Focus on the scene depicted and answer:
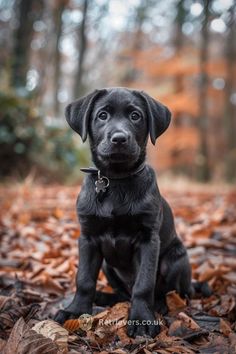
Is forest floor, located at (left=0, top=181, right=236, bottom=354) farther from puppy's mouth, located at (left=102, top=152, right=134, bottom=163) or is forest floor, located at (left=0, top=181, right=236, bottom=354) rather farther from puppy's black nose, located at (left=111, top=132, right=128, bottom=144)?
puppy's black nose, located at (left=111, top=132, right=128, bottom=144)

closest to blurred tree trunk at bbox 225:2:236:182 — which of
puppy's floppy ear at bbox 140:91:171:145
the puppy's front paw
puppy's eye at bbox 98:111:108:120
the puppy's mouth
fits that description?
puppy's floppy ear at bbox 140:91:171:145

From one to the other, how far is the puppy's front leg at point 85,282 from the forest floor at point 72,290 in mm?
151

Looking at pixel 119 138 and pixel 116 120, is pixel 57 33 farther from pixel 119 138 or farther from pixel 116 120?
pixel 119 138

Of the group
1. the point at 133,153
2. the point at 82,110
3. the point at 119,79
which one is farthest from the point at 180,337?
the point at 119,79

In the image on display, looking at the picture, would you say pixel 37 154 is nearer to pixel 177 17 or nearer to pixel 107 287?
pixel 177 17

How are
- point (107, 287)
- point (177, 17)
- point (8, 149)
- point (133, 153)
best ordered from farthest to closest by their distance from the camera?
point (8, 149) < point (177, 17) < point (107, 287) < point (133, 153)

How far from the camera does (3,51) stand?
1477 centimetres

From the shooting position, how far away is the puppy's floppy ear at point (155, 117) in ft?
9.96

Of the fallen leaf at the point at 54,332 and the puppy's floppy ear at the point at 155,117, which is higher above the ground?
the puppy's floppy ear at the point at 155,117

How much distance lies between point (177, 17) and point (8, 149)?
619 cm

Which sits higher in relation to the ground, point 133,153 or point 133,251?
point 133,153

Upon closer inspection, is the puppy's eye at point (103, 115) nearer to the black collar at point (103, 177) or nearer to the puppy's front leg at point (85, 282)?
the black collar at point (103, 177)

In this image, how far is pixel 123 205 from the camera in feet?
9.25

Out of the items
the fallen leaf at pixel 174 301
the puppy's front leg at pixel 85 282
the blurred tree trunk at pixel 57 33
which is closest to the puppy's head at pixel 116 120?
the puppy's front leg at pixel 85 282
